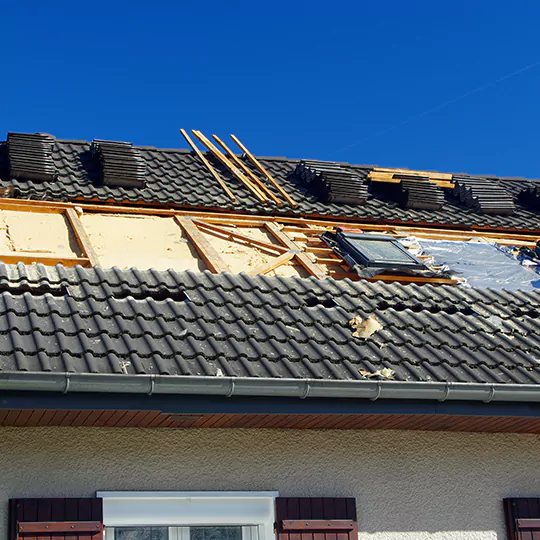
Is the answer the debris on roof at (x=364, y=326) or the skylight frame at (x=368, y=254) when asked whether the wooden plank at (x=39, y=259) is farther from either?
the skylight frame at (x=368, y=254)

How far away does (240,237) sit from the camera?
10000 mm

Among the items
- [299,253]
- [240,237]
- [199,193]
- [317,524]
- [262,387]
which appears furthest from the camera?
[199,193]

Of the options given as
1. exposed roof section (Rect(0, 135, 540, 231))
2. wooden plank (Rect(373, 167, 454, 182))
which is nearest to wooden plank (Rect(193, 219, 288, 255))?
exposed roof section (Rect(0, 135, 540, 231))

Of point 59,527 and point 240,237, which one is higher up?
point 240,237

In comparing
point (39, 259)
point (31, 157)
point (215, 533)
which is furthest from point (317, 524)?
point (31, 157)

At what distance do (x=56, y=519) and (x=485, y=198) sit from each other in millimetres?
9065

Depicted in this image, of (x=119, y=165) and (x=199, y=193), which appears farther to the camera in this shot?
(x=199, y=193)

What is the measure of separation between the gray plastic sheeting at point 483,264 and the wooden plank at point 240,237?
1.93 meters

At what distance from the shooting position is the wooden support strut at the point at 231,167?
11750 mm

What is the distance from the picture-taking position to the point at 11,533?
5.45 metres

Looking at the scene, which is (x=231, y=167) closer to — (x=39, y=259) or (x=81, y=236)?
(x=81, y=236)

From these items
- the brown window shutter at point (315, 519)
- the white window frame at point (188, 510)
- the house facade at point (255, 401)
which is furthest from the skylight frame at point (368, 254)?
the white window frame at point (188, 510)

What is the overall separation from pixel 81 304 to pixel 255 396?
5.33 feet

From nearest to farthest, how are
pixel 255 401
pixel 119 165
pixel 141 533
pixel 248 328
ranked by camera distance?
pixel 255 401
pixel 141 533
pixel 248 328
pixel 119 165
